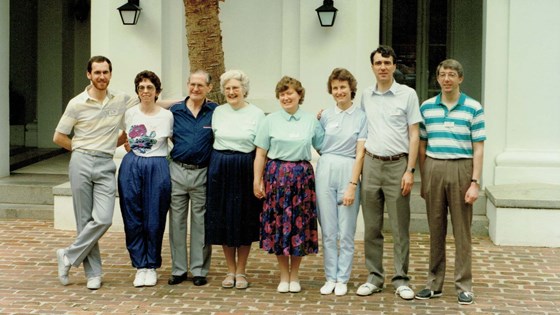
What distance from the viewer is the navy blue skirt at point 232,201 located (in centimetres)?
815

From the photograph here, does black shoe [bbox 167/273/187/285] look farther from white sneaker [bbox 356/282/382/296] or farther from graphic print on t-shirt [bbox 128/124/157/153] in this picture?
white sneaker [bbox 356/282/382/296]

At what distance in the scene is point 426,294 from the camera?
7957 mm

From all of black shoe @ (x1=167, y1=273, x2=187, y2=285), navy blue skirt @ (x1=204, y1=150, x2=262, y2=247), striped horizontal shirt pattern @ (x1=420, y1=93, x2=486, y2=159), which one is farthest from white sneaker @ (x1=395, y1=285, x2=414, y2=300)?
black shoe @ (x1=167, y1=273, x2=187, y2=285)

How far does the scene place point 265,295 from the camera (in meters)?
8.09

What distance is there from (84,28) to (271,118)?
886 centimetres

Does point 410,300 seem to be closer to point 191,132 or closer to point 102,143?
point 191,132

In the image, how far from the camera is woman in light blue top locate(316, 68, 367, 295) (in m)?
7.95

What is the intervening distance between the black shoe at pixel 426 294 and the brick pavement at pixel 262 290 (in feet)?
0.21

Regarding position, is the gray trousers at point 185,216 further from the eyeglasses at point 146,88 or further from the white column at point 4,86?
the white column at point 4,86

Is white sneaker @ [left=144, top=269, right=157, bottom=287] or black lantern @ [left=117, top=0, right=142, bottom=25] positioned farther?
black lantern @ [left=117, top=0, right=142, bottom=25]

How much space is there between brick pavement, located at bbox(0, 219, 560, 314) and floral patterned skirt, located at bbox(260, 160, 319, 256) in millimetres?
434

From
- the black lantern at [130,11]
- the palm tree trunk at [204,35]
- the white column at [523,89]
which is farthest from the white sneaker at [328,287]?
the black lantern at [130,11]

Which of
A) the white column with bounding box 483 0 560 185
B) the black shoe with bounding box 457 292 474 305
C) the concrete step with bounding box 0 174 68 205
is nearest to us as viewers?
the black shoe with bounding box 457 292 474 305

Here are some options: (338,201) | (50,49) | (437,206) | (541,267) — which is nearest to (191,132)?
(338,201)
